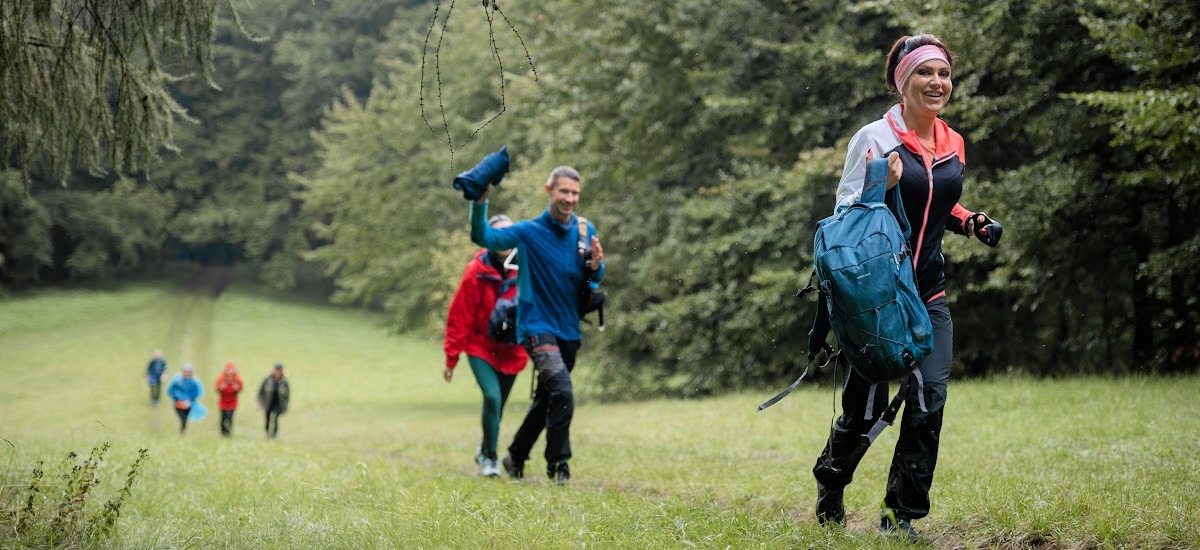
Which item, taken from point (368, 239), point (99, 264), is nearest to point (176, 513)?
point (368, 239)

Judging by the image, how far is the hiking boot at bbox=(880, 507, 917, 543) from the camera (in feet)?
15.6

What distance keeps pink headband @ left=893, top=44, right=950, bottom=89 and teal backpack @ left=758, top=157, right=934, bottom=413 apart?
0.57 meters

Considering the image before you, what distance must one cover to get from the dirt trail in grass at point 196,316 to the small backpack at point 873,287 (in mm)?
39814

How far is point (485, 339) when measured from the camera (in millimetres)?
8469

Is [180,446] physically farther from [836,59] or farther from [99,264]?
[99,264]

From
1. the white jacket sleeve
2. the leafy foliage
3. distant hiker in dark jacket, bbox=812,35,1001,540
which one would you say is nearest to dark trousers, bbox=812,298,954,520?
distant hiker in dark jacket, bbox=812,35,1001,540

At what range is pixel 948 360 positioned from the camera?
15.8 feet

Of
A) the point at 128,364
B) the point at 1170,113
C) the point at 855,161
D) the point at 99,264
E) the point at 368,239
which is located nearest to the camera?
the point at 855,161

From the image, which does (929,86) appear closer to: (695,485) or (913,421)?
(913,421)

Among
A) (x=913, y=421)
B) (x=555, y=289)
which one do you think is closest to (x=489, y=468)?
(x=555, y=289)

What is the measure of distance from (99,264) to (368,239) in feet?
94.9

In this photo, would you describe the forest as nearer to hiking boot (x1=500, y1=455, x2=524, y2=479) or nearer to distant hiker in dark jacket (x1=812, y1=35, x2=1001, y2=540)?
distant hiker in dark jacket (x1=812, y1=35, x2=1001, y2=540)

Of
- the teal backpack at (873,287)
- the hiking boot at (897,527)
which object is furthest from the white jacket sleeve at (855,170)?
the hiking boot at (897,527)

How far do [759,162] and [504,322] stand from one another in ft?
42.1
